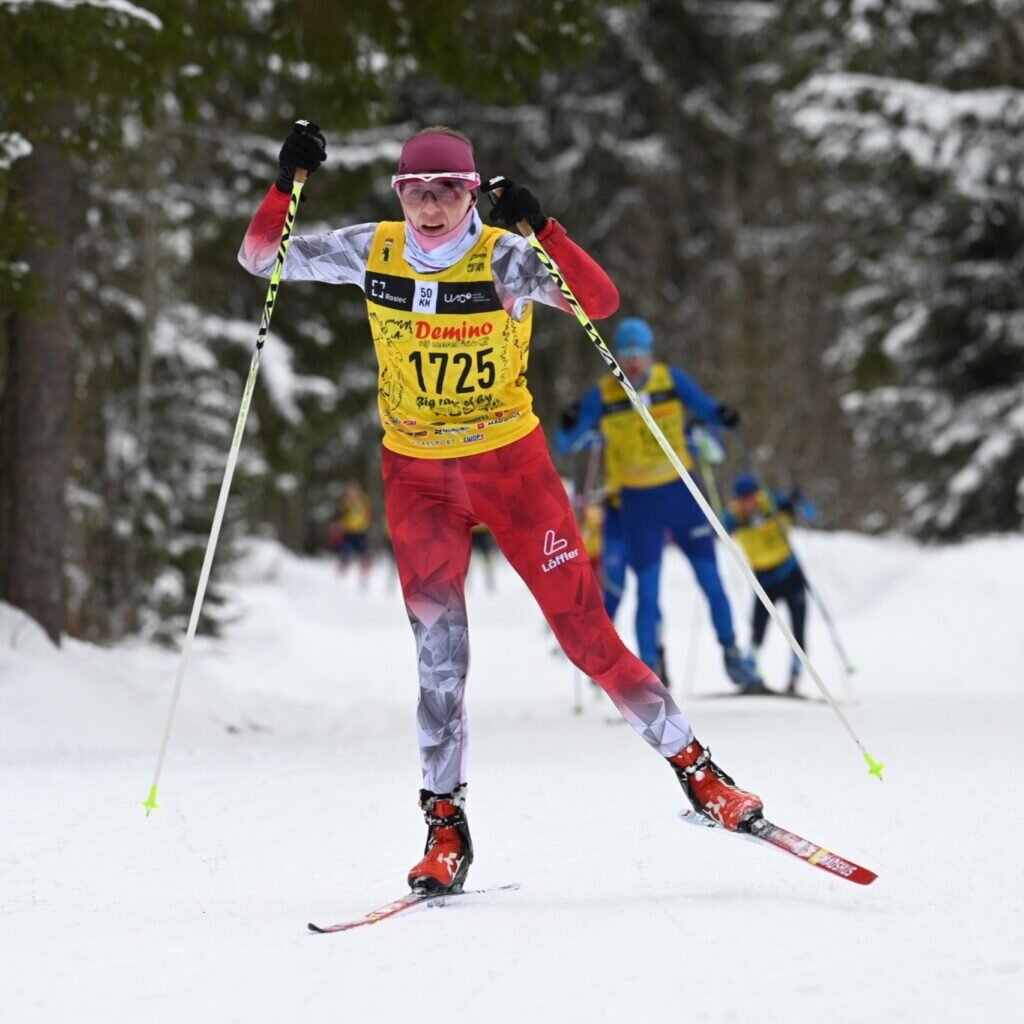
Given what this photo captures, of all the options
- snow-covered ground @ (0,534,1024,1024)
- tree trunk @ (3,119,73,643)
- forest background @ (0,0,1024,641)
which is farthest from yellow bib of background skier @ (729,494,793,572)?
tree trunk @ (3,119,73,643)

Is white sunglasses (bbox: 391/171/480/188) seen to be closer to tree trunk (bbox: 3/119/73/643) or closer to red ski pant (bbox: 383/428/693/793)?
red ski pant (bbox: 383/428/693/793)

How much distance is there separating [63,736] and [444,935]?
4.29 metres

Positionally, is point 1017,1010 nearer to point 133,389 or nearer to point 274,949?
point 274,949

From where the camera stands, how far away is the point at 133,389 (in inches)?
480

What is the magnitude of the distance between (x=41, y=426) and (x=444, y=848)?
5.36 metres

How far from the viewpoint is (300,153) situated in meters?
4.44

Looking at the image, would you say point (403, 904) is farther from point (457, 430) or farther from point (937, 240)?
point (937, 240)

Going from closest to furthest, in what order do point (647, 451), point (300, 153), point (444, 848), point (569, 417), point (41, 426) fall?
point (444, 848) < point (300, 153) < point (569, 417) < point (41, 426) < point (647, 451)

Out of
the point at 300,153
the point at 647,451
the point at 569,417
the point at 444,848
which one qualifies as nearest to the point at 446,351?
the point at 300,153

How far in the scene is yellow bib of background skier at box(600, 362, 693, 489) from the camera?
8852 millimetres

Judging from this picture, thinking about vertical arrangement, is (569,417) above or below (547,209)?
above

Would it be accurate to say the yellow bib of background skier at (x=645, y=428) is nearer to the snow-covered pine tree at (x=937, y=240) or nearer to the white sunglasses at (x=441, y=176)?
the white sunglasses at (x=441, y=176)

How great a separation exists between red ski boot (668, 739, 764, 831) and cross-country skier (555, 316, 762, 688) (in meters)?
4.54

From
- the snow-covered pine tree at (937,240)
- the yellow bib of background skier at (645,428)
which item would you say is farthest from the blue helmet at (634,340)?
the snow-covered pine tree at (937,240)
